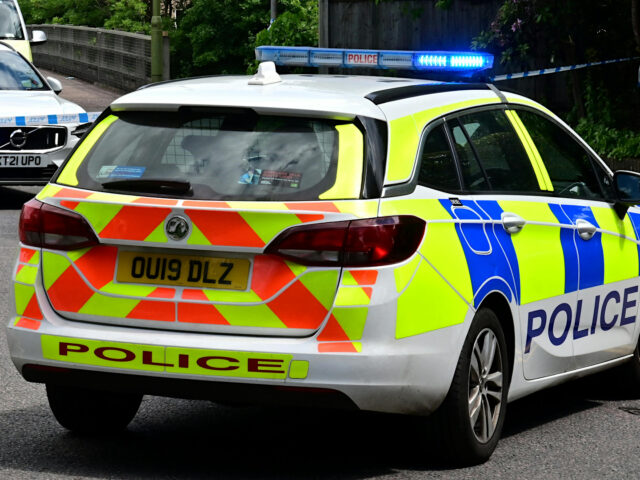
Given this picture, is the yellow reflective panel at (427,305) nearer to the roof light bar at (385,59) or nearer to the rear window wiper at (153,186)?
the rear window wiper at (153,186)

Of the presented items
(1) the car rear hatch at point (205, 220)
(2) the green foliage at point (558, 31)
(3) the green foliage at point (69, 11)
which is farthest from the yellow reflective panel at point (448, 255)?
(3) the green foliage at point (69, 11)

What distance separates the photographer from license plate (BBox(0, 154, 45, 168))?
15.6 m

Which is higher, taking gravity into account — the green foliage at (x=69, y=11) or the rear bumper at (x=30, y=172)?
the rear bumper at (x=30, y=172)

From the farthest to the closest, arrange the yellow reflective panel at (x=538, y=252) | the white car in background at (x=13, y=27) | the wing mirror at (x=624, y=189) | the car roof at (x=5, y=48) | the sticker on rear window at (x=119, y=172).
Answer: the white car in background at (x=13, y=27) → the car roof at (x=5, y=48) → the wing mirror at (x=624, y=189) → the yellow reflective panel at (x=538, y=252) → the sticker on rear window at (x=119, y=172)

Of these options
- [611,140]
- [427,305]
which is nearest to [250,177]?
[427,305]

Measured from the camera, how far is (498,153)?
6.27 metres

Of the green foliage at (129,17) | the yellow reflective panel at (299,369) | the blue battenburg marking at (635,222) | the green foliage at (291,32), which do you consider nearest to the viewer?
the yellow reflective panel at (299,369)

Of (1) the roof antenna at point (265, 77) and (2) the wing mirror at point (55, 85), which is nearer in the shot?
(1) the roof antenna at point (265, 77)

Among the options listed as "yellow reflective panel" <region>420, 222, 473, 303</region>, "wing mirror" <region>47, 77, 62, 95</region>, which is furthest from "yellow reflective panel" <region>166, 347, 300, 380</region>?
"wing mirror" <region>47, 77, 62, 95</region>

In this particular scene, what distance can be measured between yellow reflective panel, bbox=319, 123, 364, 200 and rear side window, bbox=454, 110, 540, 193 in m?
0.68

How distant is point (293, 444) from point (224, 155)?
4.48 ft

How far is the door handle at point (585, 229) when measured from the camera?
21.7 ft

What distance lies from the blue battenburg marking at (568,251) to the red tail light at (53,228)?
80.7 inches

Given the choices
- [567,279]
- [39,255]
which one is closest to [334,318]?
[39,255]
